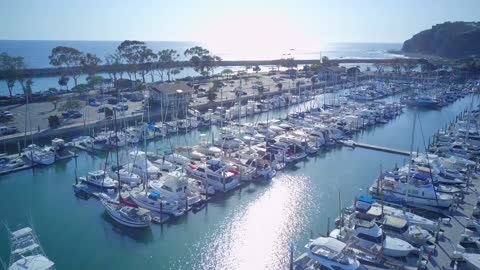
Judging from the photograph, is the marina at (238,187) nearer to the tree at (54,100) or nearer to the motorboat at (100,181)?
the motorboat at (100,181)

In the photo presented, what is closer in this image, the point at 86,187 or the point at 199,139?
the point at 86,187

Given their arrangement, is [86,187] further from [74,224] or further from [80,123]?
[80,123]

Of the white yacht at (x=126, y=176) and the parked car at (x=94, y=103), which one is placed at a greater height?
the parked car at (x=94, y=103)

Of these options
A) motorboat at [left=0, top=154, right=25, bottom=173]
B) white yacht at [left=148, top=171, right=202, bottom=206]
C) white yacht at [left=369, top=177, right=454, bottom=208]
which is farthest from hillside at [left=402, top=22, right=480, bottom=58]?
motorboat at [left=0, top=154, right=25, bottom=173]

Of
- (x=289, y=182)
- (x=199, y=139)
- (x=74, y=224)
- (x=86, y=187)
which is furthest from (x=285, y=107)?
(x=74, y=224)

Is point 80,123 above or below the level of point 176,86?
below

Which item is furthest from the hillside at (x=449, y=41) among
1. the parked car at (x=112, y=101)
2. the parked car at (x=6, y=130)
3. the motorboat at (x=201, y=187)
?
the parked car at (x=6, y=130)

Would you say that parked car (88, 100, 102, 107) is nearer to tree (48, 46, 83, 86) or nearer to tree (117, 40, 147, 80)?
tree (48, 46, 83, 86)
